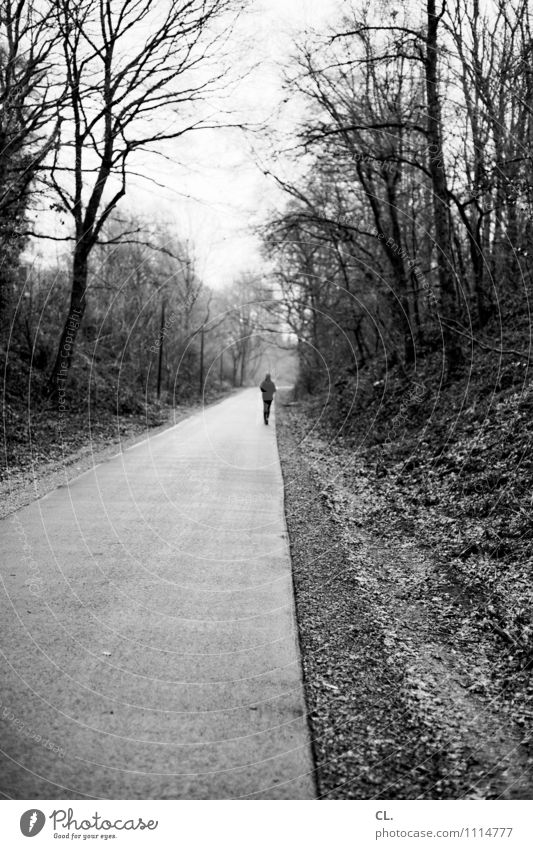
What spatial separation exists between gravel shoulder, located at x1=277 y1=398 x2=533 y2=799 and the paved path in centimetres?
21

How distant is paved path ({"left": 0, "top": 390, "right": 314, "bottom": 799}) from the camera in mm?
2834

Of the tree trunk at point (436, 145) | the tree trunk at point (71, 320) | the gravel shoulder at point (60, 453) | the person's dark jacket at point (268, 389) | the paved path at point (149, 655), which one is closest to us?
the paved path at point (149, 655)

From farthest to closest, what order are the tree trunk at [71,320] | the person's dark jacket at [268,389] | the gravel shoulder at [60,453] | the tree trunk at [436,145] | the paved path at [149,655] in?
the person's dark jacket at [268,389]
the tree trunk at [71,320]
the tree trunk at [436,145]
the gravel shoulder at [60,453]
the paved path at [149,655]

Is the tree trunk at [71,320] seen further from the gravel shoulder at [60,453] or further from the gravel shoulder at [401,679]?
the gravel shoulder at [401,679]

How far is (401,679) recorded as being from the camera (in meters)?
3.83

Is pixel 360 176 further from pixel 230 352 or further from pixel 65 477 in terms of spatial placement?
pixel 230 352

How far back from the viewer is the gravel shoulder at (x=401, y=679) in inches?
113

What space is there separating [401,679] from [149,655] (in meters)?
1.78

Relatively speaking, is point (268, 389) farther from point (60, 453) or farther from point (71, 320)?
point (60, 453)

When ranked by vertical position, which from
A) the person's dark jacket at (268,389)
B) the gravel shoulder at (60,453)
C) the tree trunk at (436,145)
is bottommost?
the gravel shoulder at (60,453)

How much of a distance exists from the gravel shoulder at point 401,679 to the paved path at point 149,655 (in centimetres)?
21

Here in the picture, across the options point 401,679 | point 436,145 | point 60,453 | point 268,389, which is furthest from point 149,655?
point 268,389

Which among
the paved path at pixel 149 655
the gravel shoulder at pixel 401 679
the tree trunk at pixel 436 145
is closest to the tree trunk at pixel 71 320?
the paved path at pixel 149 655

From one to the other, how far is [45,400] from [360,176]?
11154 mm
